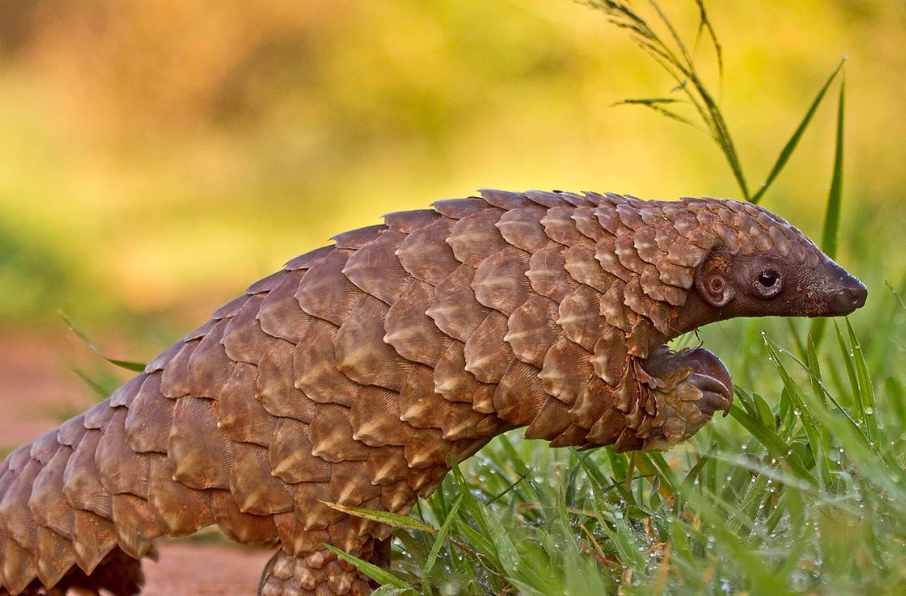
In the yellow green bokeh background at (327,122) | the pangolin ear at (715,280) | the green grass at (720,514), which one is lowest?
the green grass at (720,514)

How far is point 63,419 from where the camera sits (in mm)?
3521

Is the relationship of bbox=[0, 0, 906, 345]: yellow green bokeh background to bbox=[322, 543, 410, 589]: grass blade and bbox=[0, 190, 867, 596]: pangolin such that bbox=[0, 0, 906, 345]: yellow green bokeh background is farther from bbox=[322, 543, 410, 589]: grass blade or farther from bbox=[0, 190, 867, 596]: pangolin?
bbox=[322, 543, 410, 589]: grass blade

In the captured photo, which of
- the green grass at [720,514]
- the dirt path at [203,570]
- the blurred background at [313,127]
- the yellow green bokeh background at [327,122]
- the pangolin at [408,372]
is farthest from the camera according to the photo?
the yellow green bokeh background at [327,122]

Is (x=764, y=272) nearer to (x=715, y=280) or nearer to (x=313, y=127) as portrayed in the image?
(x=715, y=280)

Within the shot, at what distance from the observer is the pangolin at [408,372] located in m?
1.51

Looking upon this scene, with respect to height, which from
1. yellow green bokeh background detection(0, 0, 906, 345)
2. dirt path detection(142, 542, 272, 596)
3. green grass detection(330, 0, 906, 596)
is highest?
yellow green bokeh background detection(0, 0, 906, 345)

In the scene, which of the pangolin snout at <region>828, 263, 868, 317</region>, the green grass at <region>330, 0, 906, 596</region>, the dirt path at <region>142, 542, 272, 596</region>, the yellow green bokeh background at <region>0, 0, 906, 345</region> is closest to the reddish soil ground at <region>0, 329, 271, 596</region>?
the dirt path at <region>142, 542, 272, 596</region>

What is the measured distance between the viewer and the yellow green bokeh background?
684cm

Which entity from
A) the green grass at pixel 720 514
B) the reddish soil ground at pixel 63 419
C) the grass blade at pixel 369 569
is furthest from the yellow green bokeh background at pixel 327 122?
the grass blade at pixel 369 569

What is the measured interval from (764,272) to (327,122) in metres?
7.71

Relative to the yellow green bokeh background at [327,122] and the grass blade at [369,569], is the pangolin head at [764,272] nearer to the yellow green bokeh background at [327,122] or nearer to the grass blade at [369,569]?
the grass blade at [369,569]

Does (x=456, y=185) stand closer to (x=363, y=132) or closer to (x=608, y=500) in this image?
(x=363, y=132)

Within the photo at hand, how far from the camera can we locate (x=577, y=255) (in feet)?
5.08

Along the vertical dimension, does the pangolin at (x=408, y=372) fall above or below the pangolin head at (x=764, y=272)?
below
